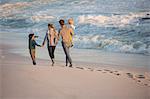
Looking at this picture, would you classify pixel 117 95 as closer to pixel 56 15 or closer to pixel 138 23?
pixel 138 23

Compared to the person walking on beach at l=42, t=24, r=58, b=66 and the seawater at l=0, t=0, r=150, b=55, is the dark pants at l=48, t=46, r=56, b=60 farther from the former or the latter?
the seawater at l=0, t=0, r=150, b=55

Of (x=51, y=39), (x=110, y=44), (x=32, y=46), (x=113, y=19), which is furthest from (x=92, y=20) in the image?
(x=32, y=46)

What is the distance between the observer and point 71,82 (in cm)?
366

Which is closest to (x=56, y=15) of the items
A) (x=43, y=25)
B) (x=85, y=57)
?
(x=43, y=25)

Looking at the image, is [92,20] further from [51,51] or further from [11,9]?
[11,9]

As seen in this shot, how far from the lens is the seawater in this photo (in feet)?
12.3

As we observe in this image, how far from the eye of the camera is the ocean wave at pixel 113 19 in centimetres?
378

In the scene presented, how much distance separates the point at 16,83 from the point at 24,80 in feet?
0.24

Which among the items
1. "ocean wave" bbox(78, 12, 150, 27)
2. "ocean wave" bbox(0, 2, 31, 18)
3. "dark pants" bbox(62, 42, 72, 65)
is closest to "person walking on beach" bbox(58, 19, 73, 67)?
"dark pants" bbox(62, 42, 72, 65)

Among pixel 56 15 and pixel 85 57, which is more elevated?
pixel 56 15

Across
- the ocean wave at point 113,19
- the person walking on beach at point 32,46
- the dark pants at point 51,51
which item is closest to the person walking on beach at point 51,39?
the dark pants at point 51,51

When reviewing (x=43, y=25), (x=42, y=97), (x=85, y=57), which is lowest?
(x=42, y=97)

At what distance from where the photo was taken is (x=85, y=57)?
3752mm

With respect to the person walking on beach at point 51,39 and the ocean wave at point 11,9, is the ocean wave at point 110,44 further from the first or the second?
the ocean wave at point 11,9
